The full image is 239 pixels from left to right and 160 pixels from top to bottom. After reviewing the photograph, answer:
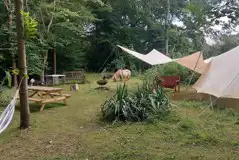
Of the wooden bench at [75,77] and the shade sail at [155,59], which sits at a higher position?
the shade sail at [155,59]

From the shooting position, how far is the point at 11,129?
453cm

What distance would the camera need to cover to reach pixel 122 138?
3979 millimetres

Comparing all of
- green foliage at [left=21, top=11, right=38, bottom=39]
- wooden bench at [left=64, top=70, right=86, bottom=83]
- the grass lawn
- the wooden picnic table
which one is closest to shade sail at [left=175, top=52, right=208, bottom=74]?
the grass lawn

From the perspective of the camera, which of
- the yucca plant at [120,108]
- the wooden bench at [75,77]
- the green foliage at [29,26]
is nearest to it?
the green foliage at [29,26]

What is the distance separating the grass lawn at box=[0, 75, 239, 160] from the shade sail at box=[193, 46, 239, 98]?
501 mm

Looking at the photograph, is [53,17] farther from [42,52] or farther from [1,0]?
[1,0]

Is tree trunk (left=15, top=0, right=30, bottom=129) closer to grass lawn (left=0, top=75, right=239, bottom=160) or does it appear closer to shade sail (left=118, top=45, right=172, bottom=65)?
grass lawn (left=0, top=75, right=239, bottom=160)

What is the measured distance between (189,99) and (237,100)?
5.82 feet

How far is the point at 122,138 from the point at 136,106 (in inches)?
46.5

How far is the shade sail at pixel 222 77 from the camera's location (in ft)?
18.7

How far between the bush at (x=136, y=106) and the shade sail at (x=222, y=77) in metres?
1.43

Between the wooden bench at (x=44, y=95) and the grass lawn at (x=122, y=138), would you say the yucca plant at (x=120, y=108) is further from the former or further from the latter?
the wooden bench at (x=44, y=95)

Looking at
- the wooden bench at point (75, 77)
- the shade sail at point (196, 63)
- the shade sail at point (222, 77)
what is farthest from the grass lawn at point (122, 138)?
the wooden bench at point (75, 77)

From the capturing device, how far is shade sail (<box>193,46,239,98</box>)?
5691 millimetres
